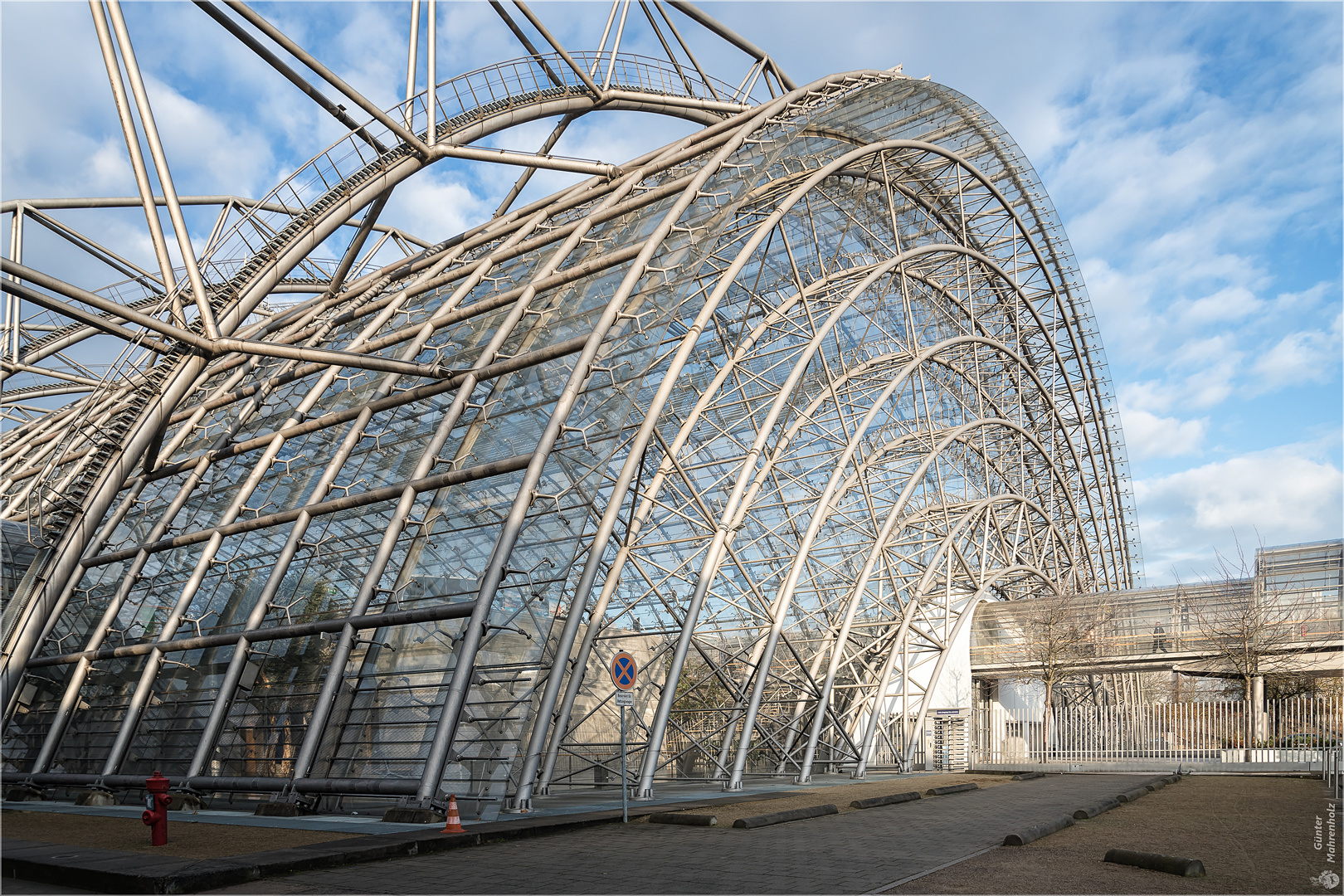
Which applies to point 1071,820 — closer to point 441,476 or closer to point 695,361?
point 441,476

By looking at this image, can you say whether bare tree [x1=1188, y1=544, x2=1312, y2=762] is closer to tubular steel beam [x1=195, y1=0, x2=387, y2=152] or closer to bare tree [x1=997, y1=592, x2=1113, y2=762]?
bare tree [x1=997, y1=592, x2=1113, y2=762]

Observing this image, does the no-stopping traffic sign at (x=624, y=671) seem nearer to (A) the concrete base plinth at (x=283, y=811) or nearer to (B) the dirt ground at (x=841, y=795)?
(B) the dirt ground at (x=841, y=795)

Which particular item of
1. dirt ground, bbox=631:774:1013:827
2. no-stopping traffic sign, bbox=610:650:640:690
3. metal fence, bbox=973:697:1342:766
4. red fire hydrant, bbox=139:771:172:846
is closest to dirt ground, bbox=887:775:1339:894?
dirt ground, bbox=631:774:1013:827

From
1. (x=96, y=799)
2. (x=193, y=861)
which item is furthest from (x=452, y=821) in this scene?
(x=96, y=799)

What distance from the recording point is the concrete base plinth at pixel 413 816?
15178mm

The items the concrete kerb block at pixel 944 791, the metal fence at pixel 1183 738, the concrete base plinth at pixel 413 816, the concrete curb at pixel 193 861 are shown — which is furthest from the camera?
the metal fence at pixel 1183 738

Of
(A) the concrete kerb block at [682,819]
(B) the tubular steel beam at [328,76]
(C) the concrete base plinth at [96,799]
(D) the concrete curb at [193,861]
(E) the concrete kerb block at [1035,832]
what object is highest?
(B) the tubular steel beam at [328,76]

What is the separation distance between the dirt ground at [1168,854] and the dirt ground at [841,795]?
5.17 metres

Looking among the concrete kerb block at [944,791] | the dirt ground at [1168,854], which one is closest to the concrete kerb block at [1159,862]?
the dirt ground at [1168,854]

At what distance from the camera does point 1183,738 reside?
4000cm

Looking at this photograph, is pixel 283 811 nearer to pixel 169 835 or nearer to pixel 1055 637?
pixel 169 835

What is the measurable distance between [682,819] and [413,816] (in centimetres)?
429

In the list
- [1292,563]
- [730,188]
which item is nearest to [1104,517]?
[1292,563]

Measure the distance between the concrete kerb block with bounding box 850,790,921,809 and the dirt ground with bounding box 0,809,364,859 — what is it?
1031cm
